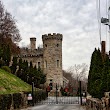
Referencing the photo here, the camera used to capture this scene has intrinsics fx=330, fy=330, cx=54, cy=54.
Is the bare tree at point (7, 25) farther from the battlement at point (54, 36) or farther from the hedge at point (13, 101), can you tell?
the hedge at point (13, 101)

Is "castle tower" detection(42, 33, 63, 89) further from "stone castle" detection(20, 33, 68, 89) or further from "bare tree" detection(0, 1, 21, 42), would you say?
"bare tree" detection(0, 1, 21, 42)

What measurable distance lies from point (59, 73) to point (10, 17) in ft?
59.1

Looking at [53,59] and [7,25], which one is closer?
[7,25]

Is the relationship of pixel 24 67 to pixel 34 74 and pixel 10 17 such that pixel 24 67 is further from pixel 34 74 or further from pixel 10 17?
pixel 10 17

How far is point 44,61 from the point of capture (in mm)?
67500

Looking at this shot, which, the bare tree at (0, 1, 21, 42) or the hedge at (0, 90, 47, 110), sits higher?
the bare tree at (0, 1, 21, 42)

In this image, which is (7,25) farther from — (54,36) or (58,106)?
(58,106)

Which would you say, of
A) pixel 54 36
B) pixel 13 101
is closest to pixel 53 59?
pixel 54 36

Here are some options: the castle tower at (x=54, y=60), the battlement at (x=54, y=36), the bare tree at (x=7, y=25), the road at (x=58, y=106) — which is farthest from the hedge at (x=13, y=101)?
the battlement at (x=54, y=36)

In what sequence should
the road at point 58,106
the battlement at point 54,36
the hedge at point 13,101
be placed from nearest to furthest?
the hedge at point 13,101, the road at point 58,106, the battlement at point 54,36

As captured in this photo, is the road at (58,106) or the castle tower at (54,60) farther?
the castle tower at (54,60)

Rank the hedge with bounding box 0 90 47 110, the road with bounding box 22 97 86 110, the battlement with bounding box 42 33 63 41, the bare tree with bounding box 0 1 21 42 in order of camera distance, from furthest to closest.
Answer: the battlement with bounding box 42 33 63 41
the bare tree with bounding box 0 1 21 42
the road with bounding box 22 97 86 110
the hedge with bounding box 0 90 47 110

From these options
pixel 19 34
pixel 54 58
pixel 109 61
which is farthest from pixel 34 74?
pixel 109 61

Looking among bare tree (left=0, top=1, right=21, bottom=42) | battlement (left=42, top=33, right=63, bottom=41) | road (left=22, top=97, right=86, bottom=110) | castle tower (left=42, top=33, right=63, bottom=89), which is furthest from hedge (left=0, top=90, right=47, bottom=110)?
battlement (left=42, top=33, right=63, bottom=41)
